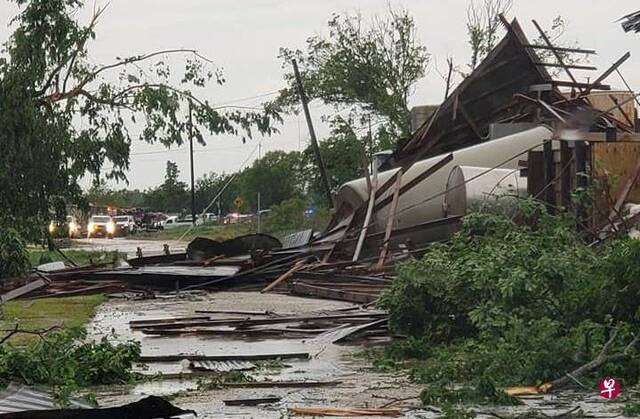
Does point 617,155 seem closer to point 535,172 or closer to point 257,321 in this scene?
point 535,172

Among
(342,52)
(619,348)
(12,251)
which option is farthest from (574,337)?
(342,52)

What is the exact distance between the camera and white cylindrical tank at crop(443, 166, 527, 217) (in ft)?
70.2

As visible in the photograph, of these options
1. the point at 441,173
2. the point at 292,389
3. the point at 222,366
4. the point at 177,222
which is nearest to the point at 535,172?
the point at 441,173

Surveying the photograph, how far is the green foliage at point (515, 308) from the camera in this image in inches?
363

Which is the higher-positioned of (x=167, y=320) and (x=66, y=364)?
(x=66, y=364)

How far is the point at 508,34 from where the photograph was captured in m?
27.8

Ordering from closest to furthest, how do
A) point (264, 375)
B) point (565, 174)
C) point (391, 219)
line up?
point (264, 375) < point (565, 174) < point (391, 219)

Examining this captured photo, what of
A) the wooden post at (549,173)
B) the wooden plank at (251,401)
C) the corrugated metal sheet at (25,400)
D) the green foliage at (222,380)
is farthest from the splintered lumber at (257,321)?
the corrugated metal sheet at (25,400)

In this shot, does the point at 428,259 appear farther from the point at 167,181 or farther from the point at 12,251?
the point at 167,181

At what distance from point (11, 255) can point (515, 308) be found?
11437 millimetres

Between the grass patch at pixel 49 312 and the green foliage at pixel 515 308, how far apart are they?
453 cm

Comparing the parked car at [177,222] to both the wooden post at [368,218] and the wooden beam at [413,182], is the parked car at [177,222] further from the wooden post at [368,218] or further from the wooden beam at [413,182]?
the wooden beam at [413,182]

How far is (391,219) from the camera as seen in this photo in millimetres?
22484

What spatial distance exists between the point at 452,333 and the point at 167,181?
322 ft
